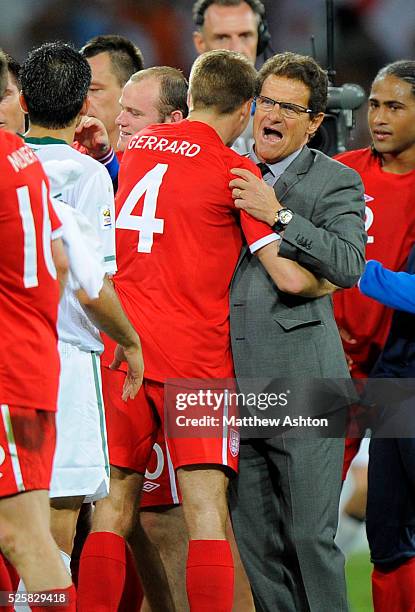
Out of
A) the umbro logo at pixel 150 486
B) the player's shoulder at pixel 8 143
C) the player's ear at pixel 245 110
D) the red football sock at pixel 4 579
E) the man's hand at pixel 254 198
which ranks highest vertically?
the player's shoulder at pixel 8 143

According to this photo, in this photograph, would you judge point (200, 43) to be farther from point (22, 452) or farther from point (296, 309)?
point (22, 452)

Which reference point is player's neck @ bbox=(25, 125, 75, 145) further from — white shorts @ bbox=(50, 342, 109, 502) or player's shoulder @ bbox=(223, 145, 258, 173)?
white shorts @ bbox=(50, 342, 109, 502)

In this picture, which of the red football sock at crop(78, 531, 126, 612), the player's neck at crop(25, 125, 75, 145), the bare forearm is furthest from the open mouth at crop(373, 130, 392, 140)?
the red football sock at crop(78, 531, 126, 612)

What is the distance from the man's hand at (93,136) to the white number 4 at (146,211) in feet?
2.35

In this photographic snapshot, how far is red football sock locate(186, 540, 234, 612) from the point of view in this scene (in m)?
3.31

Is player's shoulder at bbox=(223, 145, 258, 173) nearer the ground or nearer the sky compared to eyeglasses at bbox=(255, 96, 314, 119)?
nearer the ground

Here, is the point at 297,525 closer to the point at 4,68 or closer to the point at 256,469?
the point at 256,469

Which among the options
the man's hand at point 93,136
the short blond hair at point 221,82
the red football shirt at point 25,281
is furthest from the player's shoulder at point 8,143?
the man's hand at point 93,136

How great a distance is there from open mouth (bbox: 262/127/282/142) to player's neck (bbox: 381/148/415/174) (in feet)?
3.34

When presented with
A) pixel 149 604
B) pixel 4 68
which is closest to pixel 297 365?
pixel 149 604

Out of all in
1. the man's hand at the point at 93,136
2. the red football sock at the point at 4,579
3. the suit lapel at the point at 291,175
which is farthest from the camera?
the man's hand at the point at 93,136

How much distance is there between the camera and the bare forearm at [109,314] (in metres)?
3.00

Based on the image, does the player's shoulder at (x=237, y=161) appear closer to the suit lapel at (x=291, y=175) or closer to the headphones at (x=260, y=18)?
the suit lapel at (x=291, y=175)

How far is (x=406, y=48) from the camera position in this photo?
7906mm
